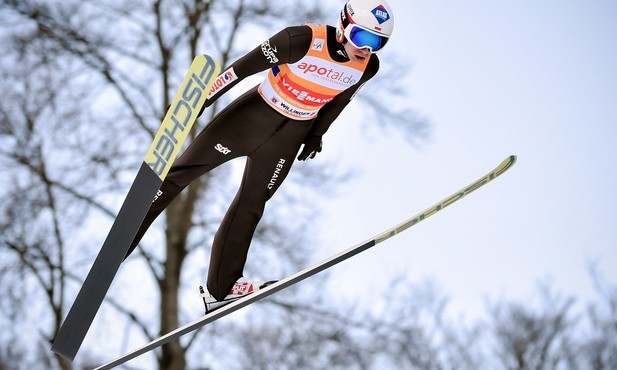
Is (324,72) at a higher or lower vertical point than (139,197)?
higher

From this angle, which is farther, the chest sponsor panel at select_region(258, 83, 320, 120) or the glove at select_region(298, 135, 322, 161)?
the glove at select_region(298, 135, 322, 161)

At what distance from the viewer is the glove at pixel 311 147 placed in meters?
4.43

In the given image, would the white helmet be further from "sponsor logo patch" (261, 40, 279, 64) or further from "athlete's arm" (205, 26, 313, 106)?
"sponsor logo patch" (261, 40, 279, 64)

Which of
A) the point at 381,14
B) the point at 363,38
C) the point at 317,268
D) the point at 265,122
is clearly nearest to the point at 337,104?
the point at 265,122

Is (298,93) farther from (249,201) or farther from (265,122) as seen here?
(249,201)

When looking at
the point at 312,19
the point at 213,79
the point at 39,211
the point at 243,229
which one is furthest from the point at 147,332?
the point at 213,79

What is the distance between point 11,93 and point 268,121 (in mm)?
6326

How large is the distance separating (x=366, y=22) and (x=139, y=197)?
1356 millimetres

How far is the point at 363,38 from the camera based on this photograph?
3969 millimetres

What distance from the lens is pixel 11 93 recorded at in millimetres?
9688

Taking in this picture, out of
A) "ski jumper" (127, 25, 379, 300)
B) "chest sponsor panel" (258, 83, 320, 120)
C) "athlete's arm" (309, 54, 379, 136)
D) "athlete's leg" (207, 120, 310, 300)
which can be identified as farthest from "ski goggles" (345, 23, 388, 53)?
"athlete's leg" (207, 120, 310, 300)

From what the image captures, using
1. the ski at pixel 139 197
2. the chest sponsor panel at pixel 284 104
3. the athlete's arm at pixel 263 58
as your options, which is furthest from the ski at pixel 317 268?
the athlete's arm at pixel 263 58

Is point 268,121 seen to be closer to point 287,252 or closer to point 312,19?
point 312,19

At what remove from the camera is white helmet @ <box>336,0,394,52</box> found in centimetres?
392
